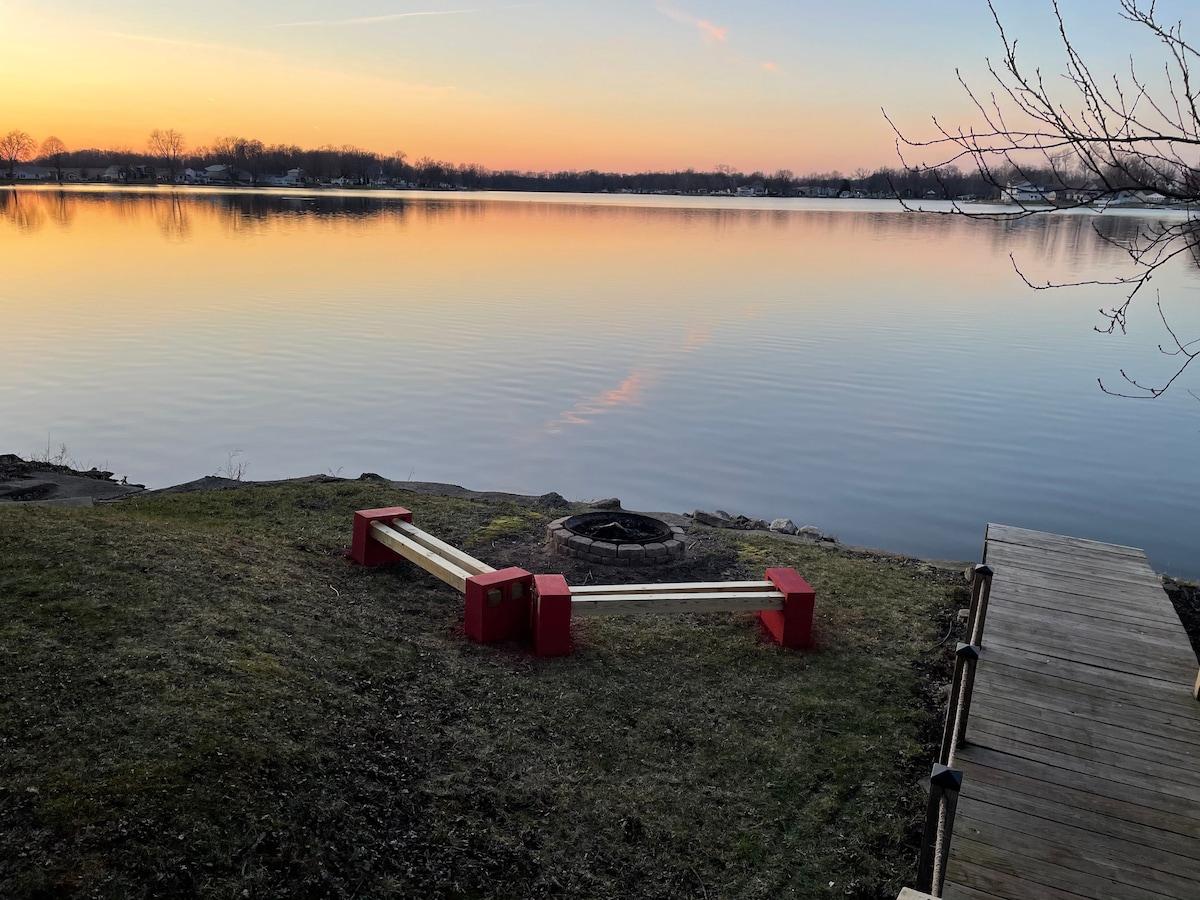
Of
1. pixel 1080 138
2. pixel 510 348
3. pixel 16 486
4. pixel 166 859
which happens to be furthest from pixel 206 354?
pixel 1080 138

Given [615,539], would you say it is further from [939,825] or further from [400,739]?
[939,825]

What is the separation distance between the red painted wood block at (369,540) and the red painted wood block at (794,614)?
10.0 ft

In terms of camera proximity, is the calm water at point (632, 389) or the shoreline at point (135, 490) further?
the calm water at point (632, 389)

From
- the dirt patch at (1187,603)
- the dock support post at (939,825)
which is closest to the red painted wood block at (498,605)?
the dock support post at (939,825)

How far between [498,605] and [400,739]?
4.83 feet

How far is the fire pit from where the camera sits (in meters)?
7.26

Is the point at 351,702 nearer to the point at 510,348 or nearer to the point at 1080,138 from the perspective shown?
the point at 1080,138

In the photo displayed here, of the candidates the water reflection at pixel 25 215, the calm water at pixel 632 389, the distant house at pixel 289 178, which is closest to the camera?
the calm water at pixel 632 389

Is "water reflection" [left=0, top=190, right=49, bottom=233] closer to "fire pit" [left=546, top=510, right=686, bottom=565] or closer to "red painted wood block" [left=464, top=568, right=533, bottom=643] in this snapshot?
"fire pit" [left=546, top=510, right=686, bottom=565]

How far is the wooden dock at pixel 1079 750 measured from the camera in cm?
353

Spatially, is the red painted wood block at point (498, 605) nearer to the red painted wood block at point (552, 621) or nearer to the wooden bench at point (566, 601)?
the wooden bench at point (566, 601)

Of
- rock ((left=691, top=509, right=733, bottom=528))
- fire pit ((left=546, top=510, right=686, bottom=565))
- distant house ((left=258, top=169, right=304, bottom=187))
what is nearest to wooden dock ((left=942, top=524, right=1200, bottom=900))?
fire pit ((left=546, top=510, right=686, bottom=565))

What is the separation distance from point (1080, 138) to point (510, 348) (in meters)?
17.3

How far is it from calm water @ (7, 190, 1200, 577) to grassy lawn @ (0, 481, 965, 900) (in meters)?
5.49
